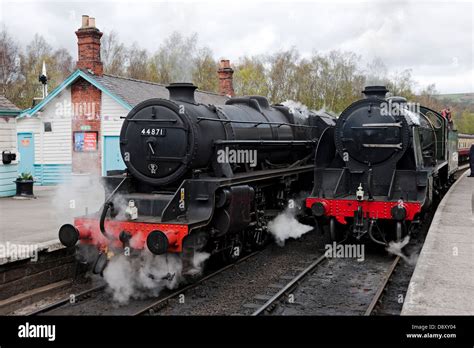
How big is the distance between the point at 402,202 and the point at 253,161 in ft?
8.29

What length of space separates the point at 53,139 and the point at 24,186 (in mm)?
4101

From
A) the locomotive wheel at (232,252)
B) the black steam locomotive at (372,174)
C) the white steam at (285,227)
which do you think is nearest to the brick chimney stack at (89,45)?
the white steam at (285,227)

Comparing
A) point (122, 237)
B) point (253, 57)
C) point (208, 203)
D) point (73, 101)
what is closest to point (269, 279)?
point (208, 203)

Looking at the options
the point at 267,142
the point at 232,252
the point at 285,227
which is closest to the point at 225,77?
the point at 285,227

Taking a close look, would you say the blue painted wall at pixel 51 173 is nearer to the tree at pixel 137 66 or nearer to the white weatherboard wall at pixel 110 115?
the white weatherboard wall at pixel 110 115

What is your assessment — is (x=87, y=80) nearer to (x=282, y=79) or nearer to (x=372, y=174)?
(x=372, y=174)

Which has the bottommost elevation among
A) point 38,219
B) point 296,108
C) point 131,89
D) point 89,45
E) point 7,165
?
point 38,219

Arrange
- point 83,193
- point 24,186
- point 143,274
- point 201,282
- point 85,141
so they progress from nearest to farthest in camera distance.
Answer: point 143,274 < point 201,282 < point 83,193 < point 24,186 < point 85,141

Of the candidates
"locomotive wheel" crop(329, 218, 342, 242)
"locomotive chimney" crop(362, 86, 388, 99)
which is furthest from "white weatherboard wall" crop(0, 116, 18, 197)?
"locomotive chimney" crop(362, 86, 388, 99)

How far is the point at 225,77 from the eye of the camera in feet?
75.0

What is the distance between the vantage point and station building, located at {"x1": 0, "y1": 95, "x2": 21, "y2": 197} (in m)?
13.7

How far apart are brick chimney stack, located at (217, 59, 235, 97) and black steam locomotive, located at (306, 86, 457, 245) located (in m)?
13.5

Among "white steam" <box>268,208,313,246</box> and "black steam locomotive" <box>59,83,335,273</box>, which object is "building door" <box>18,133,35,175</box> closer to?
"white steam" <box>268,208,313,246</box>
